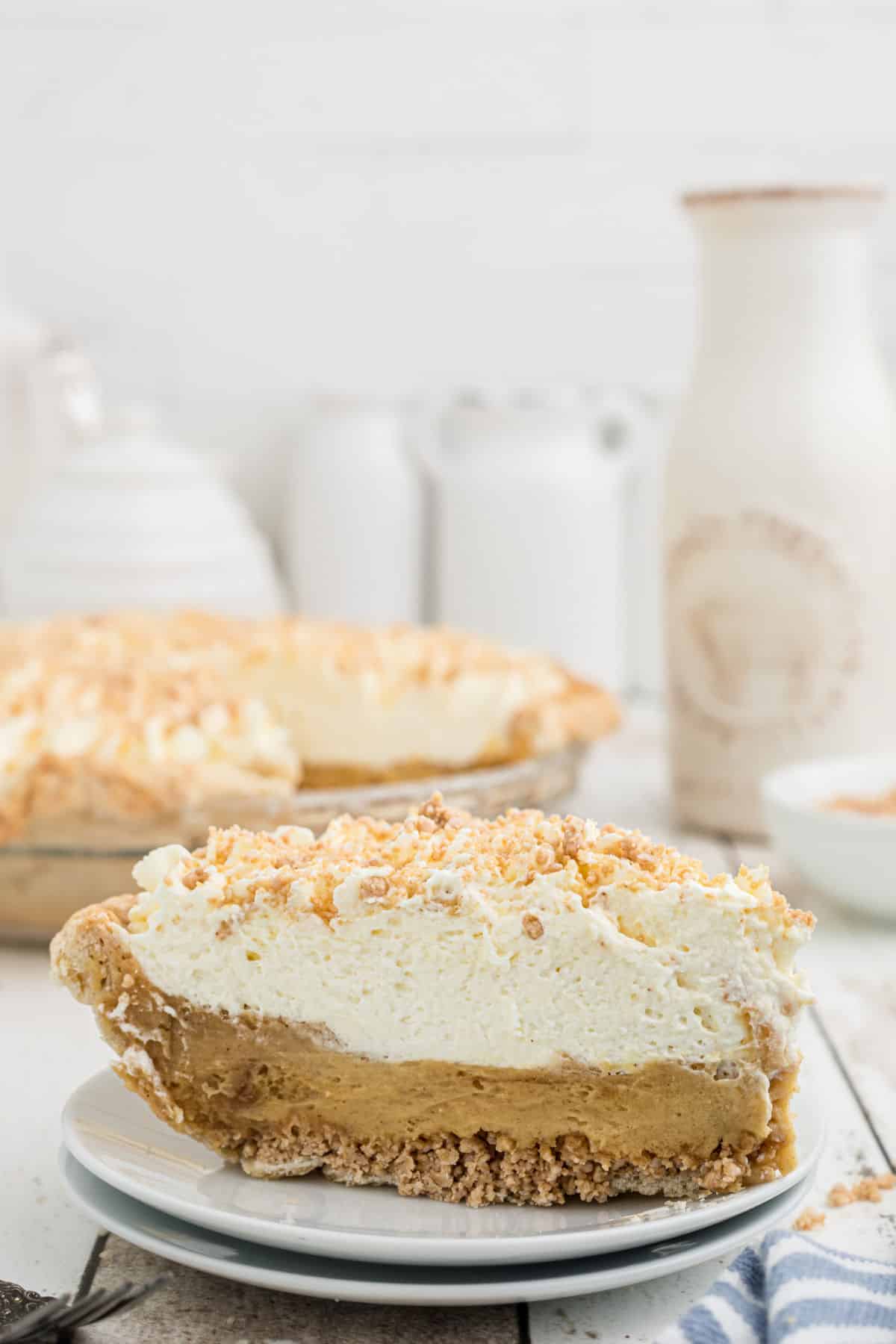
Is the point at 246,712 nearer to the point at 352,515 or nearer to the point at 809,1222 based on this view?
the point at 809,1222

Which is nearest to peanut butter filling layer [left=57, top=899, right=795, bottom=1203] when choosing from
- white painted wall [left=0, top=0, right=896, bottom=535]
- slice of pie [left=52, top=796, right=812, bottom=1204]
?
slice of pie [left=52, top=796, right=812, bottom=1204]

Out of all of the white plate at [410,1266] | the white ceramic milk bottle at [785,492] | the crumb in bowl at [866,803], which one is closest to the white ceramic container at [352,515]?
the white ceramic milk bottle at [785,492]

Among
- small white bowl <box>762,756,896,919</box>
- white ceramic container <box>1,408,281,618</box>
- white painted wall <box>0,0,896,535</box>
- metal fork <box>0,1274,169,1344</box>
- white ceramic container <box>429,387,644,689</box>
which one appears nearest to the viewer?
metal fork <box>0,1274,169,1344</box>

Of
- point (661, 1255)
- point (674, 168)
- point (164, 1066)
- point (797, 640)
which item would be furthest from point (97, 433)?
point (661, 1255)

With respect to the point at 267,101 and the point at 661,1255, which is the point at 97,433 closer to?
the point at 267,101

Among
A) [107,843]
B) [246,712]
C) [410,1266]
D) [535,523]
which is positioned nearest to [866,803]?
[246,712]

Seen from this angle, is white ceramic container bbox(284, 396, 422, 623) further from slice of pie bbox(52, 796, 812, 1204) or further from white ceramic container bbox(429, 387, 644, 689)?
slice of pie bbox(52, 796, 812, 1204)
